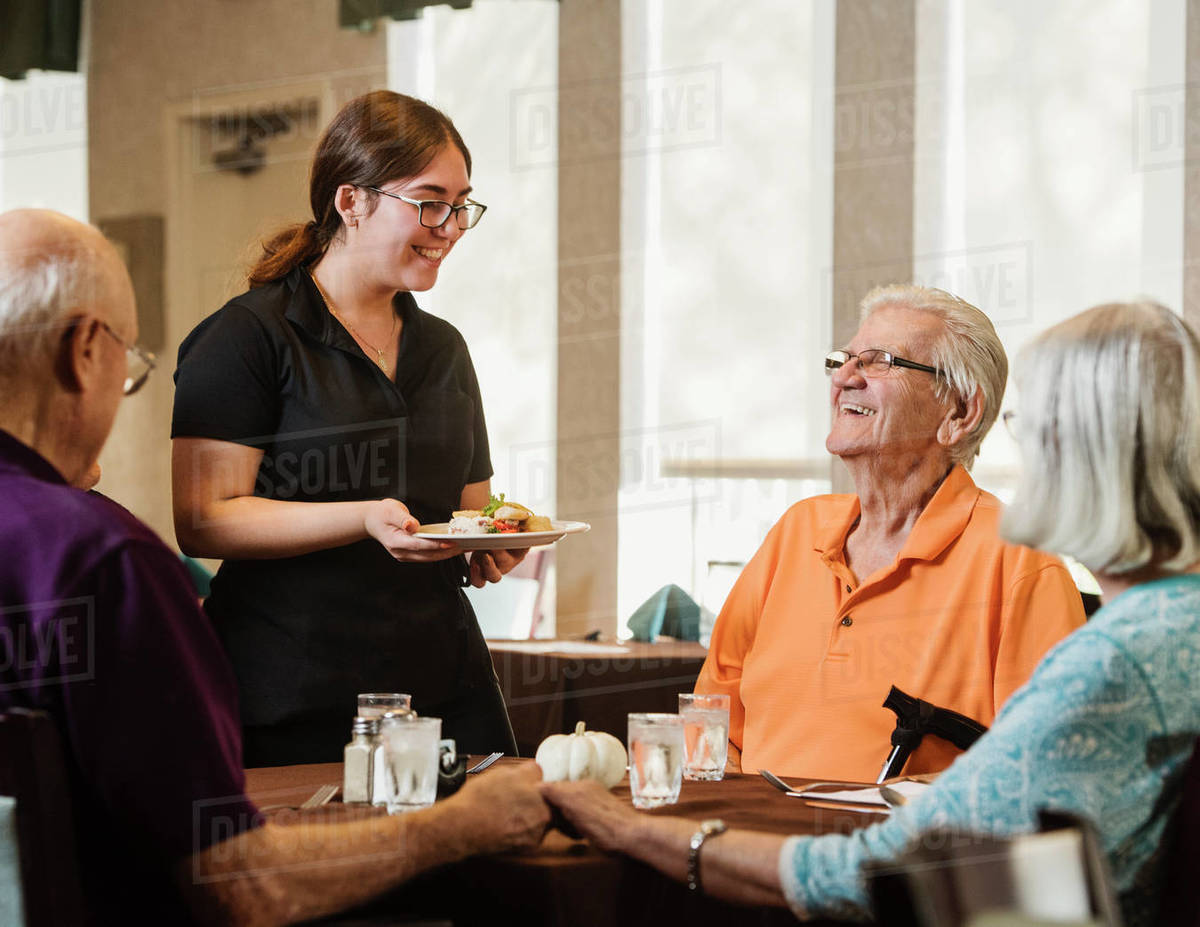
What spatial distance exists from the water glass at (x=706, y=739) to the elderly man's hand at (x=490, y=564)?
63 cm

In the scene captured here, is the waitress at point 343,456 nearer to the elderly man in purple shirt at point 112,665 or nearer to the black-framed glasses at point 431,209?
the black-framed glasses at point 431,209

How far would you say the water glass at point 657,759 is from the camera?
5.19ft

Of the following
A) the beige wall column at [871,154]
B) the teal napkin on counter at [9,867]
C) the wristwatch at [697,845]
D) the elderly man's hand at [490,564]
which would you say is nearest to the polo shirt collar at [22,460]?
the teal napkin on counter at [9,867]

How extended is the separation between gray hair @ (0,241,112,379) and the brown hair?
36.1 inches

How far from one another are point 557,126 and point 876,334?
4.11 meters

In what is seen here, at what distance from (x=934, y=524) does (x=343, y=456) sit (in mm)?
990

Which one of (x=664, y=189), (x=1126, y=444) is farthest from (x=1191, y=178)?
(x=1126, y=444)

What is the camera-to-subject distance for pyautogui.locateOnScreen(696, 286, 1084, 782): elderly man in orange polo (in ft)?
6.56

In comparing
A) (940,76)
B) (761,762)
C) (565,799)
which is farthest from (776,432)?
(565,799)

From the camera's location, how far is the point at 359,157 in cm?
224

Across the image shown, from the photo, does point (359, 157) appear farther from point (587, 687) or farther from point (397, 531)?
point (587, 687)

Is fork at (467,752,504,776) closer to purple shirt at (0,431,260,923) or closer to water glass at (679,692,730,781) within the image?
water glass at (679,692,730,781)

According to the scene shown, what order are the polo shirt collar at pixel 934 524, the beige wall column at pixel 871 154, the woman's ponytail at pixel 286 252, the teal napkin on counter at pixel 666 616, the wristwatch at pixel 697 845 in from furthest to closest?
1. the beige wall column at pixel 871 154
2. the teal napkin on counter at pixel 666 616
3. the woman's ponytail at pixel 286 252
4. the polo shirt collar at pixel 934 524
5. the wristwatch at pixel 697 845

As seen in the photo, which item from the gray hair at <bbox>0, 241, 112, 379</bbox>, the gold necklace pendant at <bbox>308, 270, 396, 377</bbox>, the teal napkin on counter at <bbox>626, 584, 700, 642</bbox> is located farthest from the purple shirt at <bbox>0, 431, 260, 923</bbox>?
the teal napkin on counter at <bbox>626, 584, 700, 642</bbox>
